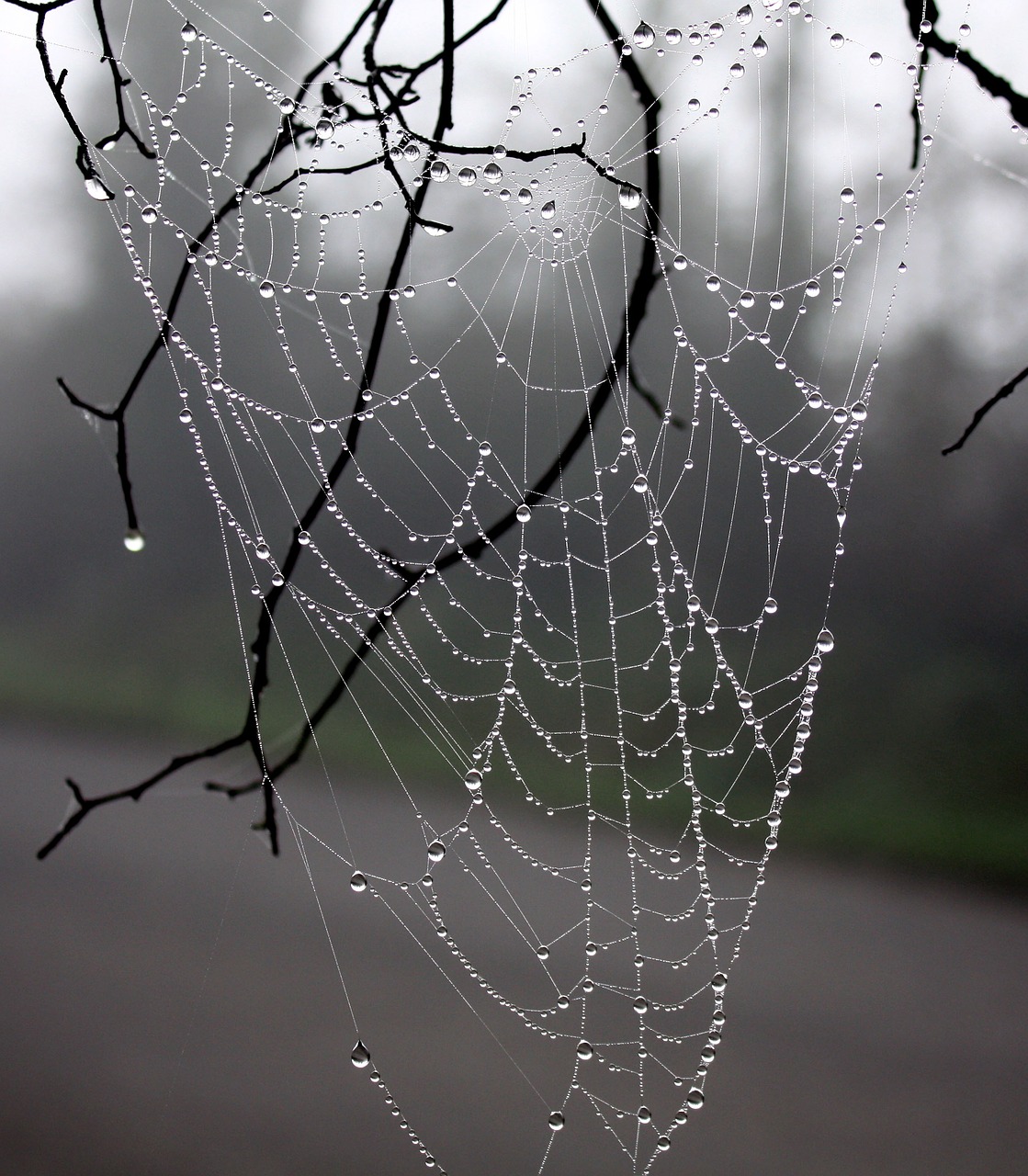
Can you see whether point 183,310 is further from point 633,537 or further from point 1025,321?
point 1025,321

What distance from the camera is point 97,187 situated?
29.5 inches

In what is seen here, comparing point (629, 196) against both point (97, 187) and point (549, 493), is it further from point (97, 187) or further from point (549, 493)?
point (549, 493)

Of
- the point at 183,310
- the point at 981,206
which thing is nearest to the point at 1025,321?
the point at 981,206

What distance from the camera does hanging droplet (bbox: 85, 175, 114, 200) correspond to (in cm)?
74

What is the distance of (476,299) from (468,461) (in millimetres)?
901

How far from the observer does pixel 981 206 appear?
3.58 m

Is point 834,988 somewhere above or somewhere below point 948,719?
below

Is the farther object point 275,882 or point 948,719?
point 948,719

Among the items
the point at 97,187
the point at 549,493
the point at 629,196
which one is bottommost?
the point at 97,187

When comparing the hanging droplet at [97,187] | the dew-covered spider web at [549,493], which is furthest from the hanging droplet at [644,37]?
the dew-covered spider web at [549,493]

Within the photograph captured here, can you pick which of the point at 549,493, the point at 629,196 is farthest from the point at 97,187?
the point at 549,493

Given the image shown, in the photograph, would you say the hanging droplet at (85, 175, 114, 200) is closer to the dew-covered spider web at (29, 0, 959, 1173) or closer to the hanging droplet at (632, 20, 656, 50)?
the hanging droplet at (632, 20, 656, 50)

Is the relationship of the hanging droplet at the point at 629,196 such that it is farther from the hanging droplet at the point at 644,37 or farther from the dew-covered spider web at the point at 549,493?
the dew-covered spider web at the point at 549,493

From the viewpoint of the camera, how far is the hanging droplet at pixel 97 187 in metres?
0.74
